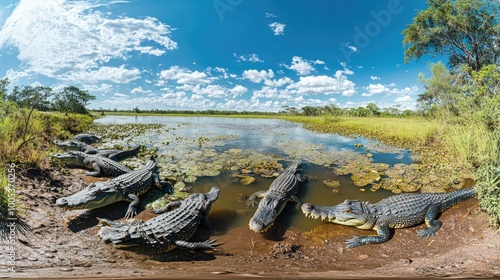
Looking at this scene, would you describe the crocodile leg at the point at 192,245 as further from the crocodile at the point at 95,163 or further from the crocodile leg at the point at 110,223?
the crocodile at the point at 95,163

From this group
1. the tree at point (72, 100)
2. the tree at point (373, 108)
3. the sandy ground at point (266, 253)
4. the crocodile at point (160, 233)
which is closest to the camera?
the sandy ground at point (266, 253)

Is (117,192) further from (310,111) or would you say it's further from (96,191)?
(310,111)

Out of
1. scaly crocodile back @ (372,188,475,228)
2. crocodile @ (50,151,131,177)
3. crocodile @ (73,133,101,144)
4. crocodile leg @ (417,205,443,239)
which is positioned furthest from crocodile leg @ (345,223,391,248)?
crocodile @ (73,133,101,144)

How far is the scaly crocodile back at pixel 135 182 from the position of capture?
4.22m

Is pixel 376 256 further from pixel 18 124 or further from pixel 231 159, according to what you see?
pixel 18 124

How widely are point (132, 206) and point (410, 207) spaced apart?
464cm

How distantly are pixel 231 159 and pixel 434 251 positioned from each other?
5655 mm

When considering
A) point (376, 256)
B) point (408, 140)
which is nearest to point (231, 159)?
point (376, 256)

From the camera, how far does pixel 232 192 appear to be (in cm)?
510

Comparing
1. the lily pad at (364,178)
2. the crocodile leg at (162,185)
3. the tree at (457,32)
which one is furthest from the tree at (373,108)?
the crocodile leg at (162,185)

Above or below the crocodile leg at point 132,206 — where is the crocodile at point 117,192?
above

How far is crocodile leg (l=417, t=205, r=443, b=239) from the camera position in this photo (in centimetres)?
349

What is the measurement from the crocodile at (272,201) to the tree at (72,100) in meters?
20.7

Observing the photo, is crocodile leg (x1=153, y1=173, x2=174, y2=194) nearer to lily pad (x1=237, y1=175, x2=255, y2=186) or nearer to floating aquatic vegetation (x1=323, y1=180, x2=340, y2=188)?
lily pad (x1=237, y1=175, x2=255, y2=186)
